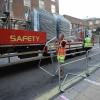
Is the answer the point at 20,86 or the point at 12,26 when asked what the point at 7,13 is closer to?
the point at 12,26

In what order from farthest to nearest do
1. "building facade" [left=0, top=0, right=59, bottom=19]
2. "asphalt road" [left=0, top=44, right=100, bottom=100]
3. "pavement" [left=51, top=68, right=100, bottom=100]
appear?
"building facade" [left=0, top=0, right=59, bottom=19] < "asphalt road" [left=0, top=44, right=100, bottom=100] < "pavement" [left=51, top=68, right=100, bottom=100]

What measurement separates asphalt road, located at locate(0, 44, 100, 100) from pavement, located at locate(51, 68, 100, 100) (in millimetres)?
873

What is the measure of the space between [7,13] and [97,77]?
5.01 meters

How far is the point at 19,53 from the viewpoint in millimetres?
12125

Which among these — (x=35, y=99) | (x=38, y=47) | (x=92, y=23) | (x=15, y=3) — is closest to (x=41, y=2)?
(x=15, y=3)

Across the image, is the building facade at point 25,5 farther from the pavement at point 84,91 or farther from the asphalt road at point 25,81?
the pavement at point 84,91

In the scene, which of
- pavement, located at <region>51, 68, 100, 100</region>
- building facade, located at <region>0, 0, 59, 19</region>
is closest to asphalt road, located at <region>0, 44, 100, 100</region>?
pavement, located at <region>51, 68, 100, 100</region>

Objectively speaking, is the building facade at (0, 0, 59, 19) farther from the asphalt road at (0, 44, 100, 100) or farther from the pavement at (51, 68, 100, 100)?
the pavement at (51, 68, 100, 100)

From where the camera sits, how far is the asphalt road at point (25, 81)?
25.4 feet

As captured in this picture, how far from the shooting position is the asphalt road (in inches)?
305

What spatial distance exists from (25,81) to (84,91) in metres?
2.77

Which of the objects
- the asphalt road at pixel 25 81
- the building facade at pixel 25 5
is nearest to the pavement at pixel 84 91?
the asphalt road at pixel 25 81

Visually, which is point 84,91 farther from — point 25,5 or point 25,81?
point 25,5

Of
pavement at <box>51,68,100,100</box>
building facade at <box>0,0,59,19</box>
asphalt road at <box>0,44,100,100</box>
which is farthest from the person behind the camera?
building facade at <box>0,0,59,19</box>
